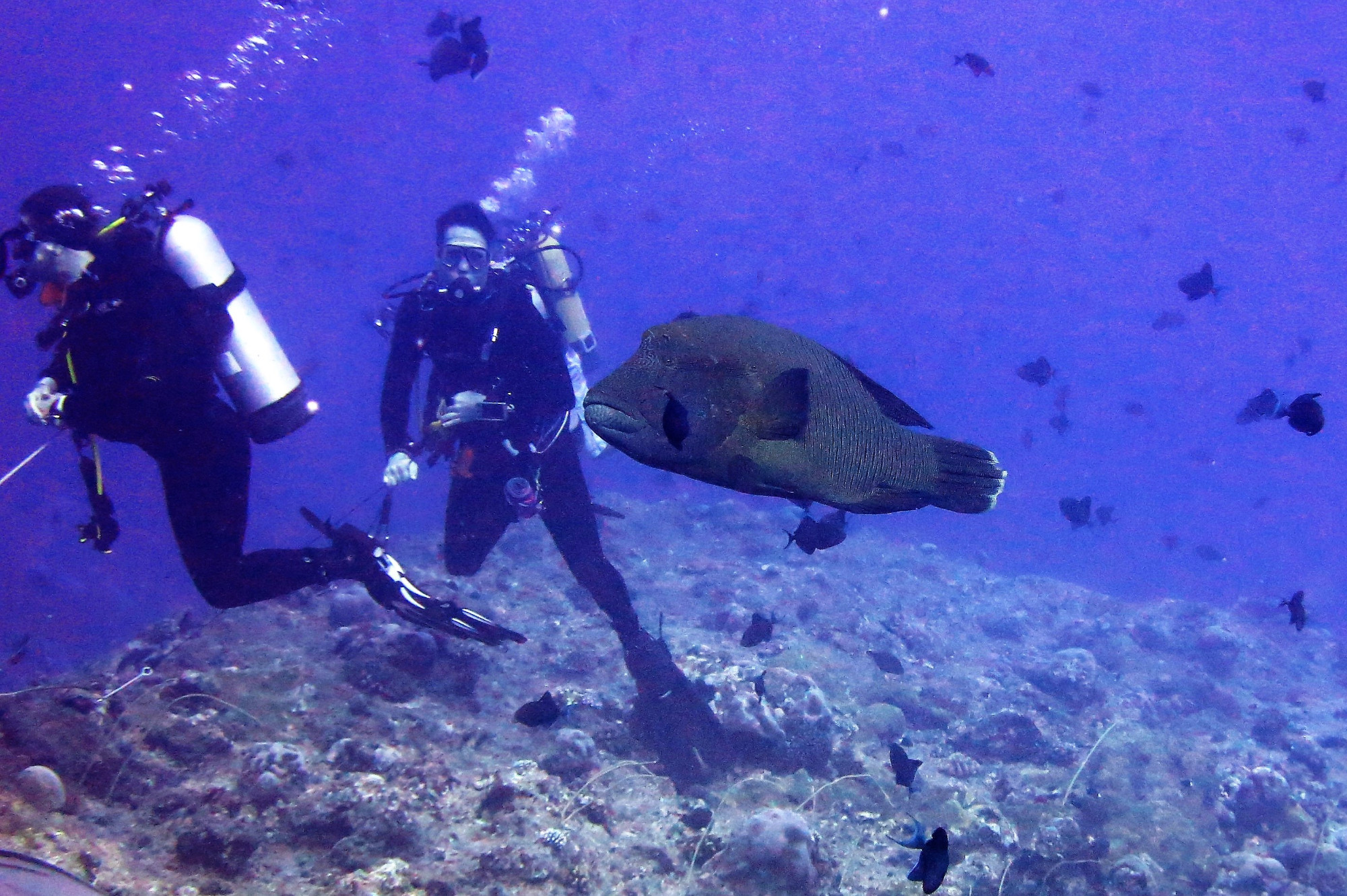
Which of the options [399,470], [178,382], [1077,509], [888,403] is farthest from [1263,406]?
[178,382]

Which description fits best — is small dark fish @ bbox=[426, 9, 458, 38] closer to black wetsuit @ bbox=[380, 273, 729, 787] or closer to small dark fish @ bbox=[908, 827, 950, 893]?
black wetsuit @ bbox=[380, 273, 729, 787]

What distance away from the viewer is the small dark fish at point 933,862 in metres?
2.67

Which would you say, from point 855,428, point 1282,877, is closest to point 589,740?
point 855,428

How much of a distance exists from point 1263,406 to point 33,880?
10127mm

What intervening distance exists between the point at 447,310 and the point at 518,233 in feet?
27.5

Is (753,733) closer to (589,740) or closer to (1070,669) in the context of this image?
(589,740)

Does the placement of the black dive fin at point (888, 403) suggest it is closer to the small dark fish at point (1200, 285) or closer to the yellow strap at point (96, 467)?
the yellow strap at point (96, 467)

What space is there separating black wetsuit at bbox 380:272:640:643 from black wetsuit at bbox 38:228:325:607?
1.46m

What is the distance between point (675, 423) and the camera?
127cm

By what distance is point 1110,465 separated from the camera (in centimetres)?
10806

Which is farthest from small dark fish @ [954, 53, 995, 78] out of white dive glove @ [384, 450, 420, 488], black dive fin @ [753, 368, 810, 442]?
black dive fin @ [753, 368, 810, 442]

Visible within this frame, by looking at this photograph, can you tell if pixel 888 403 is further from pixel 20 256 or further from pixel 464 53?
pixel 464 53

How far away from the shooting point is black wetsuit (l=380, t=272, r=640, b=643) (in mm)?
6305

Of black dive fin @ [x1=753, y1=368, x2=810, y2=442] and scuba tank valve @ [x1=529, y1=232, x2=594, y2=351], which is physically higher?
scuba tank valve @ [x1=529, y1=232, x2=594, y2=351]
